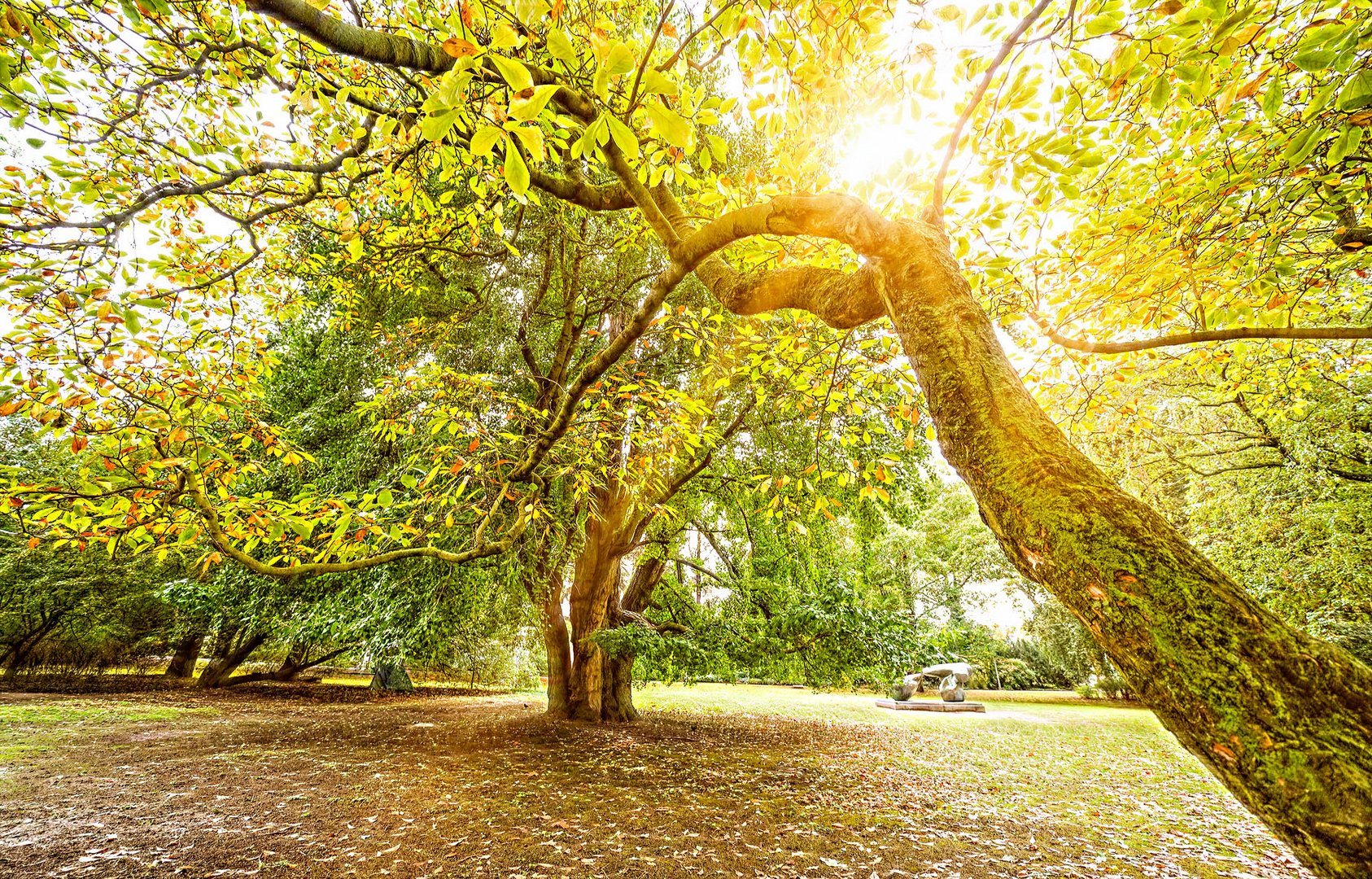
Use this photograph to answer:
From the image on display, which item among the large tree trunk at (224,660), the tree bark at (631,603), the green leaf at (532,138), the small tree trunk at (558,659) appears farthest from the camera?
the large tree trunk at (224,660)

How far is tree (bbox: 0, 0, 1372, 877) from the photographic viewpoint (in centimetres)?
98

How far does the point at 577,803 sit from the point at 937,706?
49.8ft

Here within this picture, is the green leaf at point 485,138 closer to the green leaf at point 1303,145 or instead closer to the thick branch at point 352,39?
the thick branch at point 352,39

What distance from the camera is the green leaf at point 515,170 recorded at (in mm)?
1360

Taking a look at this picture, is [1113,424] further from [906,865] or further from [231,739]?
[231,739]

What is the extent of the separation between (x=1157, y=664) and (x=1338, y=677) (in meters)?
0.24

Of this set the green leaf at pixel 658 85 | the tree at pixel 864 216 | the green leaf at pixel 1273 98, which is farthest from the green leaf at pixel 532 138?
the green leaf at pixel 1273 98

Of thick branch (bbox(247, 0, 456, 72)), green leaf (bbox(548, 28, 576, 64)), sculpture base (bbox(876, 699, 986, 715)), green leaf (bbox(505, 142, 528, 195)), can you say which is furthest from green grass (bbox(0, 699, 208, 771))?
sculpture base (bbox(876, 699, 986, 715))

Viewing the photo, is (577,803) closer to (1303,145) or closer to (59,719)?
(1303,145)

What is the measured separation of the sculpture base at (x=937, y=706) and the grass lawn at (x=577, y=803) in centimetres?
591

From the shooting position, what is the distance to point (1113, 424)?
475 cm

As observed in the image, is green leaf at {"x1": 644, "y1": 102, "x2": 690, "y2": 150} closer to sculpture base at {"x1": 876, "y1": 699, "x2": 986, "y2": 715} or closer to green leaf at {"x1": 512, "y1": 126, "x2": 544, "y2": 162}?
green leaf at {"x1": 512, "y1": 126, "x2": 544, "y2": 162}

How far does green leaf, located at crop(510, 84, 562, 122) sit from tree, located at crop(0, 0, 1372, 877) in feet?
0.04

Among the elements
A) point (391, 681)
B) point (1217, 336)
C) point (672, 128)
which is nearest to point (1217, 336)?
point (1217, 336)
